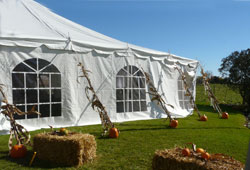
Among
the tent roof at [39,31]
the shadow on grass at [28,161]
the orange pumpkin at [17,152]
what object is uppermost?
the tent roof at [39,31]

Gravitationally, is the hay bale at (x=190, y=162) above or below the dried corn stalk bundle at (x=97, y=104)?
below

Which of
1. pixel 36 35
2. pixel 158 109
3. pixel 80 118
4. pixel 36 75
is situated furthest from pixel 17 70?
pixel 158 109

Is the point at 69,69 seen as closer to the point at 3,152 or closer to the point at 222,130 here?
the point at 3,152

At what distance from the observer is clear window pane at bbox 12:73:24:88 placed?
5.39 meters

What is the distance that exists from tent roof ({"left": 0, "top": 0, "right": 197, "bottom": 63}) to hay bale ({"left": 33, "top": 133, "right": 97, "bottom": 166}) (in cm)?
286

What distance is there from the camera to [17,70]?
5.46 metres

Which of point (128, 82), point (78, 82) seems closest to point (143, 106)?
point (128, 82)

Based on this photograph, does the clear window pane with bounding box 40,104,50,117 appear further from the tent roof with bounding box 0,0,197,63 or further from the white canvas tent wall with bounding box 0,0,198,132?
the tent roof with bounding box 0,0,197,63

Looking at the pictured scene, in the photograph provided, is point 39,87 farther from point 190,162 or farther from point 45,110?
point 190,162

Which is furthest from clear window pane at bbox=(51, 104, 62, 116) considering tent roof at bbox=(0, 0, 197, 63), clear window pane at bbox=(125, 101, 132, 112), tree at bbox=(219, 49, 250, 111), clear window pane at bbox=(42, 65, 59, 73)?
tree at bbox=(219, 49, 250, 111)

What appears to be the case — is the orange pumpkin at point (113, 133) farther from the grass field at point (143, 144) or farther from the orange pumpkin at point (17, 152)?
the orange pumpkin at point (17, 152)

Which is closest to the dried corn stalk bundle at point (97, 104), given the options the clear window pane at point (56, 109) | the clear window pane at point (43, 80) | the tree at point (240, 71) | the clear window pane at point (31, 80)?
the clear window pane at point (56, 109)

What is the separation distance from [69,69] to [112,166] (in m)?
3.41

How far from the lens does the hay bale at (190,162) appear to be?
2155 millimetres
